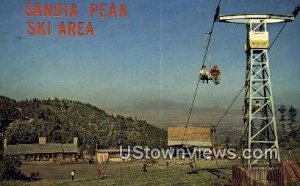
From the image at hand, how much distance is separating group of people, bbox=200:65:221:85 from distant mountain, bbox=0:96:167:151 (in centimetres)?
6207

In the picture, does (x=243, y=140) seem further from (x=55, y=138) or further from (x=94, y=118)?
(x=94, y=118)

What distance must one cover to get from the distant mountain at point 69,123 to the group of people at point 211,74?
62.1 meters

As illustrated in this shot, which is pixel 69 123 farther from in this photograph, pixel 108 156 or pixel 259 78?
pixel 259 78

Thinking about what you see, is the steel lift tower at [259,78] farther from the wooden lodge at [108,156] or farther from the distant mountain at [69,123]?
the distant mountain at [69,123]

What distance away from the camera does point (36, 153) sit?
2581 inches

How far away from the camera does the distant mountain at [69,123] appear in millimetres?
92050

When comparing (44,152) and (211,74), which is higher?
(211,74)

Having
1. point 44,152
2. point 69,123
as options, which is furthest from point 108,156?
point 69,123

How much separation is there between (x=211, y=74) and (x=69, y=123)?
104104 mm

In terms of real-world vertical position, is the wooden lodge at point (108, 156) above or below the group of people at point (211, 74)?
below

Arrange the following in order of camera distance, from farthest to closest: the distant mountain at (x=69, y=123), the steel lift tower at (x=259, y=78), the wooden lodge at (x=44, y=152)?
the distant mountain at (x=69, y=123)
the wooden lodge at (x=44, y=152)
the steel lift tower at (x=259, y=78)

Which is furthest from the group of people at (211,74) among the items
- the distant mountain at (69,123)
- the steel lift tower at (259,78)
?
the distant mountain at (69,123)

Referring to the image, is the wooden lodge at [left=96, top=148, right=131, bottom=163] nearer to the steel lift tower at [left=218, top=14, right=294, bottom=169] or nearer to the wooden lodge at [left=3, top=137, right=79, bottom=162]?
the wooden lodge at [left=3, top=137, right=79, bottom=162]

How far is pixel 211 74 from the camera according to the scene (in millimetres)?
22203
